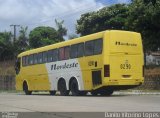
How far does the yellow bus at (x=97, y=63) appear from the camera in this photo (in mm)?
26622

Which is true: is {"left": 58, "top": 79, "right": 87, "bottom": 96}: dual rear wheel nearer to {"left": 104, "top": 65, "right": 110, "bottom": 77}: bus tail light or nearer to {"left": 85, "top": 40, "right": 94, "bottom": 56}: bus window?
{"left": 85, "top": 40, "right": 94, "bottom": 56}: bus window

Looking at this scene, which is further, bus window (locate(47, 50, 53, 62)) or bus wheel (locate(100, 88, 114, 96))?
bus window (locate(47, 50, 53, 62))

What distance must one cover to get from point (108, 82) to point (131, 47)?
2462mm

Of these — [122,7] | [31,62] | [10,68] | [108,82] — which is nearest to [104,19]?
[122,7]

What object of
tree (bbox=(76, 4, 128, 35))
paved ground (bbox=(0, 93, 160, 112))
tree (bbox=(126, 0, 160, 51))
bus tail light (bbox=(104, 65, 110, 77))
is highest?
tree (bbox=(76, 4, 128, 35))

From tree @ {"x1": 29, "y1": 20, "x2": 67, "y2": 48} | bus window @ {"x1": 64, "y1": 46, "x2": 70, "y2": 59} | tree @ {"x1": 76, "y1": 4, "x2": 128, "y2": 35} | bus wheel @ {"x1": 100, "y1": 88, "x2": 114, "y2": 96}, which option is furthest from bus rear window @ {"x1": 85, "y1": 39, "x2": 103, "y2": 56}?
tree @ {"x1": 29, "y1": 20, "x2": 67, "y2": 48}

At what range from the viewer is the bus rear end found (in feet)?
86.9

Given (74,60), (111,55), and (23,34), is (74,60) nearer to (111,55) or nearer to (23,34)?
(111,55)

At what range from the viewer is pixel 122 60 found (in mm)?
26891

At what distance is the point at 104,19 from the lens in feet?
192

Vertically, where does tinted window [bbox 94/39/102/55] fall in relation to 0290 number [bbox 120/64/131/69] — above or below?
above

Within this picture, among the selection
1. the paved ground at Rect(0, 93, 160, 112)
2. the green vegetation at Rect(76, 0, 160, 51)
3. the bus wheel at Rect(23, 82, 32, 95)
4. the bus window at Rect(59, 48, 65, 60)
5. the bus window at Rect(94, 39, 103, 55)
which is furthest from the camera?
the green vegetation at Rect(76, 0, 160, 51)

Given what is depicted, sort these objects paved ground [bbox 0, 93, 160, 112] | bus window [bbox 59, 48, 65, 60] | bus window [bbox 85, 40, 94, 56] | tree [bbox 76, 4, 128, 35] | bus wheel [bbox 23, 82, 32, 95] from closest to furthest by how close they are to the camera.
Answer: paved ground [bbox 0, 93, 160, 112], bus window [bbox 85, 40, 94, 56], bus window [bbox 59, 48, 65, 60], bus wheel [bbox 23, 82, 32, 95], tree [bbox 76, 4, 128, 35]

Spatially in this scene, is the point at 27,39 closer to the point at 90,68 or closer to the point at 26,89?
the point at 26,89
